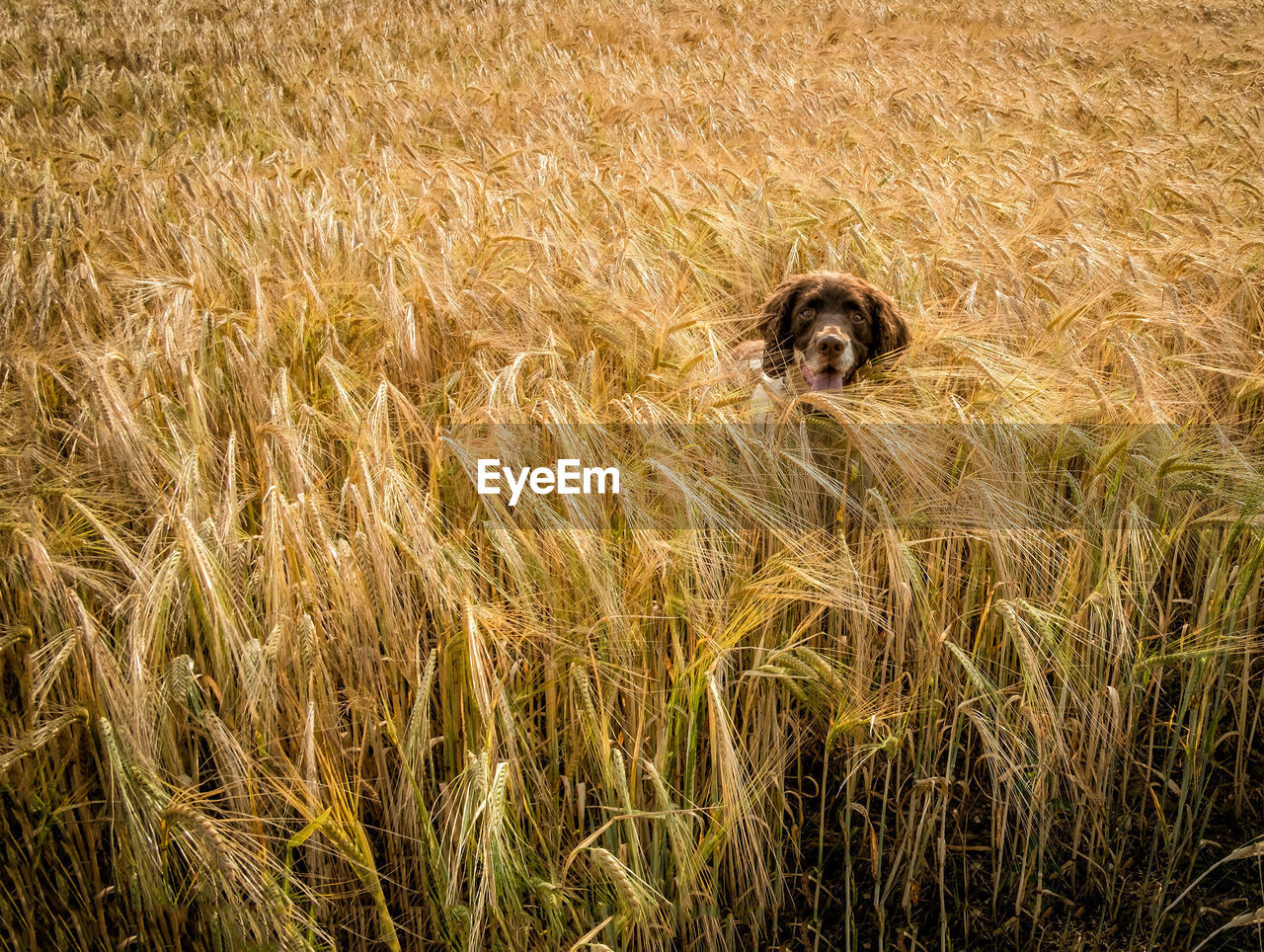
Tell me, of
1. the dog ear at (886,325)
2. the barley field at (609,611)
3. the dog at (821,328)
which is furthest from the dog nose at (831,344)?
the dog ear at (886,325)

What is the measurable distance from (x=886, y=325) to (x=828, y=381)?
1.38 ft

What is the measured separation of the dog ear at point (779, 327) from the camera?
3270 millimetres

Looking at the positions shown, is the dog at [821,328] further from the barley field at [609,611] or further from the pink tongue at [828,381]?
the barley field at [609,611]

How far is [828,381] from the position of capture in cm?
303

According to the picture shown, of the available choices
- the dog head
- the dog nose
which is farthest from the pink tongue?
the dog nose

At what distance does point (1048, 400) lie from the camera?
2152 millimetres

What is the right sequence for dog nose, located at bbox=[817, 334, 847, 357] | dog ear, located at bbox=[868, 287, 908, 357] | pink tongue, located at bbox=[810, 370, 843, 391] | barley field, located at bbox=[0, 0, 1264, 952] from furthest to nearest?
dog ear, located at bbox=[868, 287, 908, 357] → pink tongue, located at bbox=[810, 370, 843, 391] → dog nose, located at bbox=[817, 334, 847, 357] → barley field, located at bbox=[0, 0, 1264, 952]

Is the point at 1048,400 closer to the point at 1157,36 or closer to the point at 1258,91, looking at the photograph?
the point at 1258,91

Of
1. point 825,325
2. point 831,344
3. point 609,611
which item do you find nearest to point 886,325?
point 825,325

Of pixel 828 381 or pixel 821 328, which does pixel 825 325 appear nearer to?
pixel 821 328

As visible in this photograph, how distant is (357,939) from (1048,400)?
1927mm

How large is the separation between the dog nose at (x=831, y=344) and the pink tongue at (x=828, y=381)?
14 cm

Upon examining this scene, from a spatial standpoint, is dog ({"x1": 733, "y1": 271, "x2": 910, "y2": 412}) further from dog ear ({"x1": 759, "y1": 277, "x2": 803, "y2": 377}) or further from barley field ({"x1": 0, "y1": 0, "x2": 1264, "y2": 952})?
barley field ({"x1": 0, "y1": 0, "x2": 1264, "y2": 952})

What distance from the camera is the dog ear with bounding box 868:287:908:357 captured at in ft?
10.5
